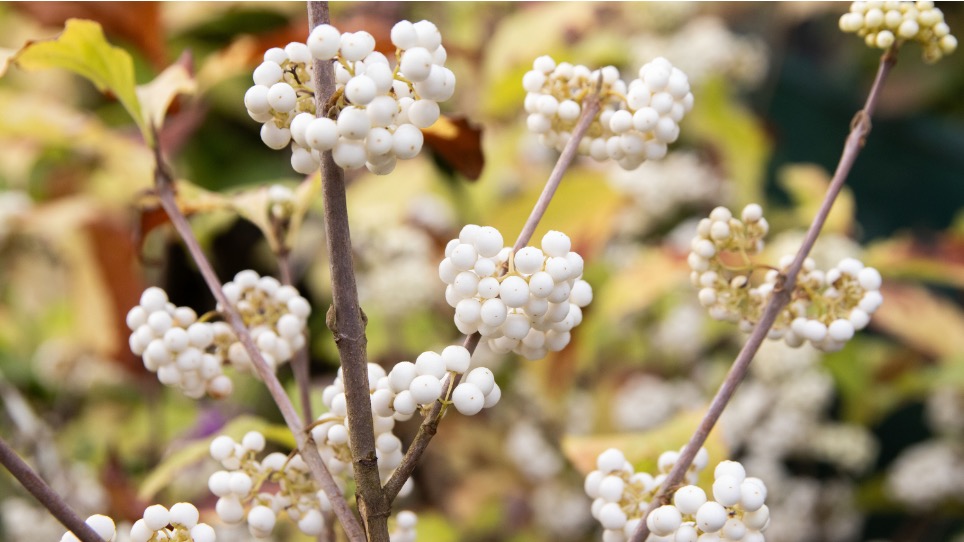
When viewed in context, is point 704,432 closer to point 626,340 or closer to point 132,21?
point 132,21

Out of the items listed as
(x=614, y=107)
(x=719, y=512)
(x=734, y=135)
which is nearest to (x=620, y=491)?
(x=719, y=512)

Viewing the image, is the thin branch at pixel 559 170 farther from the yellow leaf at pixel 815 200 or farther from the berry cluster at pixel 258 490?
the yellow leaf at pixel 815 200

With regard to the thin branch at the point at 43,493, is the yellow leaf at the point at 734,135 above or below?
above

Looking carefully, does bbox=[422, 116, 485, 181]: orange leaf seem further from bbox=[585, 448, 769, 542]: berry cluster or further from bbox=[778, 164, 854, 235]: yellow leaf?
bbox=[778, 164, 854, 235]: yellow leaf

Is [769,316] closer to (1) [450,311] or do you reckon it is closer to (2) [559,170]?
(2) [559,170]

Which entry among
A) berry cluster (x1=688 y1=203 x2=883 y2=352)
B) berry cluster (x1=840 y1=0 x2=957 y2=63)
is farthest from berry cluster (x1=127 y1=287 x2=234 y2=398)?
berry cluster (x1=840 y1=0 x2=957 y2=63)

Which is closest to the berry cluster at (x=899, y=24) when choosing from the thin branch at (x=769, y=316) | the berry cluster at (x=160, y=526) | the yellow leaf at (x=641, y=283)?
the thin branch at (x=769, y=316)
